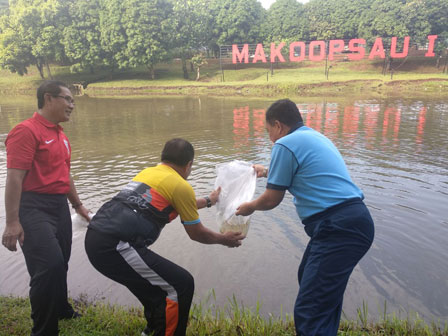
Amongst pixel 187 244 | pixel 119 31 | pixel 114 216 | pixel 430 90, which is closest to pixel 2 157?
pixel 187 244

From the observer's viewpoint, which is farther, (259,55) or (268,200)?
(259,55)

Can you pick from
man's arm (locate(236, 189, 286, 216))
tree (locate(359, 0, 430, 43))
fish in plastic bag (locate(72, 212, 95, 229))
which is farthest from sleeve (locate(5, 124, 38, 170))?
tree (locate(359, 0, 430, 43))

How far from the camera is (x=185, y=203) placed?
8.43 ft

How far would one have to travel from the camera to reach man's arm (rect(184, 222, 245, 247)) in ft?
8.86

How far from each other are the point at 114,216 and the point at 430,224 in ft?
17.4

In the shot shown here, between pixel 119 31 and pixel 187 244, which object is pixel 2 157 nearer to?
pixel 187 244

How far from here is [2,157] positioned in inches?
429

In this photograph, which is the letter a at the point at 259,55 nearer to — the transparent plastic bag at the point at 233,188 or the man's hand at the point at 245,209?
the transparent plastic bag at the point at 233,188

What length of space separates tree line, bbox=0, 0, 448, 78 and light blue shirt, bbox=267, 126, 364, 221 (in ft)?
125

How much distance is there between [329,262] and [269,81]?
32865 millimetres

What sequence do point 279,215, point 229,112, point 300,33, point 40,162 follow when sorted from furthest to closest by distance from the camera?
point 300,33, point 229,112, point 279,215, point 40,162

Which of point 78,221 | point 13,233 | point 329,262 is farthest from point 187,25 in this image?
point 329,262

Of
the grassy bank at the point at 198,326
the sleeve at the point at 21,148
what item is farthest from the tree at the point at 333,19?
the sleeve at the point at 21,148

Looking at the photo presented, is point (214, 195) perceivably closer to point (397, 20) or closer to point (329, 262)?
point (329, 262)
